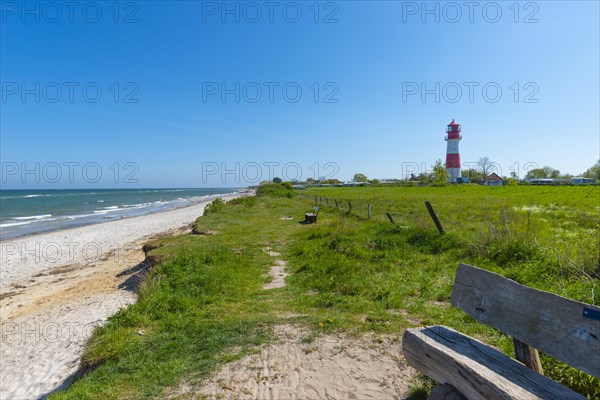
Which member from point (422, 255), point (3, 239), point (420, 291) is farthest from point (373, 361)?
point (3, 239)

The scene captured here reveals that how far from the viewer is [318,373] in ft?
13.7

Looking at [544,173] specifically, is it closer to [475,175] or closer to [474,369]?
[475,175]

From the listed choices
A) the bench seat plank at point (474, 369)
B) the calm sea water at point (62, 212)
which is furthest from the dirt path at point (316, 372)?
the calm sea water at point (62, 212)

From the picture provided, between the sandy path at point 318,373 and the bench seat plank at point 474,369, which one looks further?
the sandy path at point 318,373

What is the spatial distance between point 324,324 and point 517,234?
6.25 m

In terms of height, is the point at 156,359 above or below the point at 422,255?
below

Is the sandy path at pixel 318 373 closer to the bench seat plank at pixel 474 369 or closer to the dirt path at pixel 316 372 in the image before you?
the dirt path at pixel 316 372

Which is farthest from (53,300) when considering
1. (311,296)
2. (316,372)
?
(316,372)

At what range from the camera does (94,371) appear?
486cm

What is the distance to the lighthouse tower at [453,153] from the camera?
8375 centimetres

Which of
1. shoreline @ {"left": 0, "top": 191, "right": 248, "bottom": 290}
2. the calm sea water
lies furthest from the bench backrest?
→ the calm sea water

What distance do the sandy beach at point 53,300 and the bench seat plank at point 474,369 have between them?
6223 mm

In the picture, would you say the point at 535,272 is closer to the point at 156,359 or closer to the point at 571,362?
the point at 571,362

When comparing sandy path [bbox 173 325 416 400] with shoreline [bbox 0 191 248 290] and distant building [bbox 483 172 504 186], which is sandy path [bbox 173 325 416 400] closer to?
shoreline [bbox 0 191 248 290]
